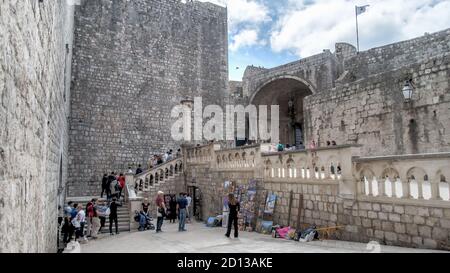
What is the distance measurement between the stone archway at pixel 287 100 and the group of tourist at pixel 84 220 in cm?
1569

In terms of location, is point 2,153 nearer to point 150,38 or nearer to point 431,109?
point 431,109

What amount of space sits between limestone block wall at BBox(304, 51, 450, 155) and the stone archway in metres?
9.18

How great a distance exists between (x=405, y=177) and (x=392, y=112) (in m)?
6.18

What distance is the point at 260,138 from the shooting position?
2622 centimetres

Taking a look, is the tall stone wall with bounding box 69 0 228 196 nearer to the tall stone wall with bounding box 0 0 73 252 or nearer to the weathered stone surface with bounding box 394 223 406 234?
the tall stone wall with bounding box 0 0 73 252

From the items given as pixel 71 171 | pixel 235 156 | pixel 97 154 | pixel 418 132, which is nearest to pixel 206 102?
pixel 97 154

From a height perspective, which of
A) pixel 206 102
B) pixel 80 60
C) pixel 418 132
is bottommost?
pixel 418 132

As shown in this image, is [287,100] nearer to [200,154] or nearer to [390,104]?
[200,154]

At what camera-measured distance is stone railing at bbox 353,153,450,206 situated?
5.63 m

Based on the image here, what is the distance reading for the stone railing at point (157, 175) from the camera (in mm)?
15406

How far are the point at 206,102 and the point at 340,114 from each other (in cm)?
1121

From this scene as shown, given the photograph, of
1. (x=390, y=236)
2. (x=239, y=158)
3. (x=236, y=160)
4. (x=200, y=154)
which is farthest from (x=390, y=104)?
(x=200, y=154)

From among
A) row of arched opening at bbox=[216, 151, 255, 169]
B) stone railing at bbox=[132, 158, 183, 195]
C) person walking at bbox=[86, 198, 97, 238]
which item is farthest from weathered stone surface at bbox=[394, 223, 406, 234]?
stone railing at bbox=[132, 158, 183, 195]
